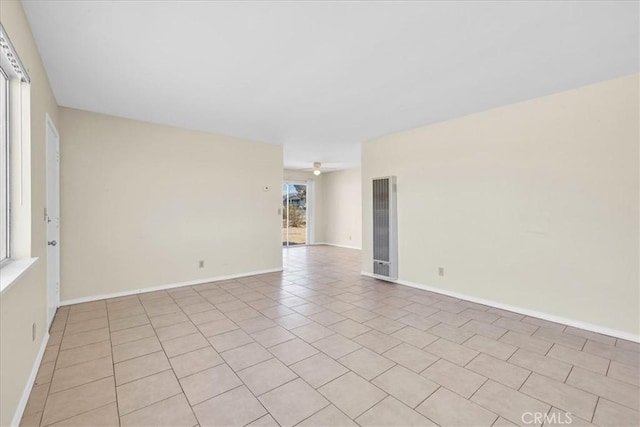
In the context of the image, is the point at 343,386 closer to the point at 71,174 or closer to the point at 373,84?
the point at 373,84

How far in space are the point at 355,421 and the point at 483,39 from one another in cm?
269

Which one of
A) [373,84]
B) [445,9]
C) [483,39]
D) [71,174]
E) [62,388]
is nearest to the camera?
[445,9]

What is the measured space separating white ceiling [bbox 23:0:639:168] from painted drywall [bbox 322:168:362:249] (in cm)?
503

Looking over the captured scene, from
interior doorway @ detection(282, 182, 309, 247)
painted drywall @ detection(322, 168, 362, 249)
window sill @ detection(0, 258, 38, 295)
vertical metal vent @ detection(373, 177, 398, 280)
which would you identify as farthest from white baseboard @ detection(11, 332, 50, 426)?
painted drywall @ detection(322, 168, 362, 249)

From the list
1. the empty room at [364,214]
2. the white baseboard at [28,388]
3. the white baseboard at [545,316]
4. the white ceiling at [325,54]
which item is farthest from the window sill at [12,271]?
the white baseboard at [545,316]

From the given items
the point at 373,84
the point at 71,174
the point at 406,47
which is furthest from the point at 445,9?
the point at 71,174

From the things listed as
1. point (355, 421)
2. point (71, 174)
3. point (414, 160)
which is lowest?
point (355, 421)

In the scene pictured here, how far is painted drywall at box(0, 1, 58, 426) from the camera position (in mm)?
1500

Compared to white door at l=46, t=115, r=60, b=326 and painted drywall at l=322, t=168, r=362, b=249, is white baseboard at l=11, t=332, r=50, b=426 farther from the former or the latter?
painted drywall at l=322, t=168, r=362, b=249

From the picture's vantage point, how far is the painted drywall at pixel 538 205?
2.69 metres

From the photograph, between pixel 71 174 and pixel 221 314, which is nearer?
pixel 221 314

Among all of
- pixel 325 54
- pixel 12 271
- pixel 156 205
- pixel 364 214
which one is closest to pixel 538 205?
pixel 364 214

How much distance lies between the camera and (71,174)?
358 centimetres

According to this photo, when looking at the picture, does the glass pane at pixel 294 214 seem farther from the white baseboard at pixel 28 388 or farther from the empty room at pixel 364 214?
the white baseboard at pixel 28 388
